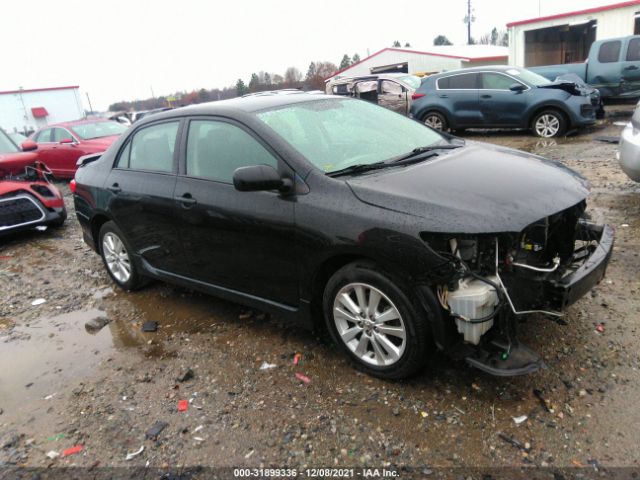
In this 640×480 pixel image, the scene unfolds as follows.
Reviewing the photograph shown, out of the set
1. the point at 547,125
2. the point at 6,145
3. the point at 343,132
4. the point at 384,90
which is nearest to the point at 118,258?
the point at 343,132

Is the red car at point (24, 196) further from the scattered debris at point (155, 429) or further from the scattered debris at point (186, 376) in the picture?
the scattered debris at point (155, 429)

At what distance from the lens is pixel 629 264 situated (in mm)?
4348

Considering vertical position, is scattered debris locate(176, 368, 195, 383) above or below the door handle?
below

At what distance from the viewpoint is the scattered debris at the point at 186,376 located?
3.44 meters

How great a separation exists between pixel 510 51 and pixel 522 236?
20.2 meters

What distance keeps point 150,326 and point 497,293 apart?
116 inches

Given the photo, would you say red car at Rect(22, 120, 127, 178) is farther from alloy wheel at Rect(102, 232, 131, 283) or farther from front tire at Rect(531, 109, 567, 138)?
front tire at Rect(531, 109, 567, 138)

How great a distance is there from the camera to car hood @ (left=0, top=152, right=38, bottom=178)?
6.94 m

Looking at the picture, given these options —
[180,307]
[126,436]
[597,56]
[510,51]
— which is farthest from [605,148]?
[510,51]

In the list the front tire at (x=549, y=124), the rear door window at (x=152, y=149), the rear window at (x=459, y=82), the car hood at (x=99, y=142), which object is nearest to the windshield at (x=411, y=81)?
the rear window at (x=459, y=82)

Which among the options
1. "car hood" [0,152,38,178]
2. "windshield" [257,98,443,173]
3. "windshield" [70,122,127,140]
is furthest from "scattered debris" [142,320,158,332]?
"windshield" [70,122,127,140]

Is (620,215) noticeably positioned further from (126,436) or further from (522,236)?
(126,436)

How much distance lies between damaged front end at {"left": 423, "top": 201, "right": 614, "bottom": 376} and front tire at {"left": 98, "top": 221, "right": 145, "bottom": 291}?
10.6 ft

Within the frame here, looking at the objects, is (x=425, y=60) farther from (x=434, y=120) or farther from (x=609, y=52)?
(x=434, y=120)
